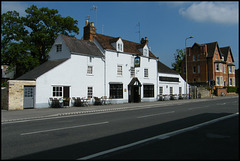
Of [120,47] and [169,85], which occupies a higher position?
[120,47]

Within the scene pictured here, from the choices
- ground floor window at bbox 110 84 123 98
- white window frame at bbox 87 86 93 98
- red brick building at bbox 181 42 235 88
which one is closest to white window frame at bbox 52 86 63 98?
white window frame at bbox 87 86 93 98

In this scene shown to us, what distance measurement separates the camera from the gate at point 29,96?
857 inches

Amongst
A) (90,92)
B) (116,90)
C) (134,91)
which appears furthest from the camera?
(134,91)

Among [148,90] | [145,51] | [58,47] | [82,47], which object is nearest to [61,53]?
[58,47]

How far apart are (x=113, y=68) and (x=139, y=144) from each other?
23.6 metres

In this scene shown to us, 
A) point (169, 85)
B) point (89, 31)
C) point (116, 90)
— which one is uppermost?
point (89, 31)

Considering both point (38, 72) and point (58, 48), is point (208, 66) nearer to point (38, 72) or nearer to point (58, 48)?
point (58, 48)

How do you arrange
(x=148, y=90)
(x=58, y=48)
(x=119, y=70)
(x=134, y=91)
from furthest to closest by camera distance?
(x=148, y=90) < (x=134, y=91) < (x=119, y=70) < (x=58, y=48)

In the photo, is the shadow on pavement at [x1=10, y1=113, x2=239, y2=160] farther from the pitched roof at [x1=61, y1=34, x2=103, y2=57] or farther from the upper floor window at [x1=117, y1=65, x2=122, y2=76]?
the upper floor window at [x1=117, y1=65, x2=122, y2=76]

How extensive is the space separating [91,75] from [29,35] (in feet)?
50.7

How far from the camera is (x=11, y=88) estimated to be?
67.3 ft

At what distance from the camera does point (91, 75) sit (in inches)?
1088

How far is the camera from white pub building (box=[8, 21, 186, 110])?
22438 mm

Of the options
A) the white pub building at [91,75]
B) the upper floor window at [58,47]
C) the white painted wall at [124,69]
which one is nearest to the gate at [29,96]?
the white pub building at [91,75]
